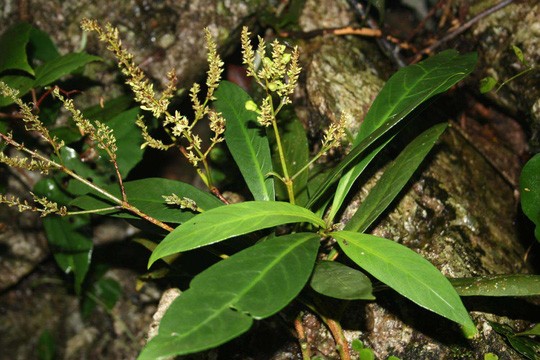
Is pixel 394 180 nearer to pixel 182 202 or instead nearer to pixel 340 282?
pixel 340 282

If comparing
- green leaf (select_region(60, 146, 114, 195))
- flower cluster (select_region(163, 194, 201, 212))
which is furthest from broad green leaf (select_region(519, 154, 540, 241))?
green leaf (select_region(60, 146, 114, 195))

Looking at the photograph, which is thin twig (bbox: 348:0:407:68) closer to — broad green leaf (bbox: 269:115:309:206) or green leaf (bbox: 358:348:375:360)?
broad green leaf (bbox: 269:115:309:206)

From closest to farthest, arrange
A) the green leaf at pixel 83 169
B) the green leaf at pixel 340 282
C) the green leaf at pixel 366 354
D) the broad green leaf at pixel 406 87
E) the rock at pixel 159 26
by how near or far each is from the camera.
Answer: the green leaf at pixel 340 282, the green leaf at pixel 366 354, the broad green leaf at pixel 406 87, the green leaf at pixel 83 169, the rock at pixel 159 26

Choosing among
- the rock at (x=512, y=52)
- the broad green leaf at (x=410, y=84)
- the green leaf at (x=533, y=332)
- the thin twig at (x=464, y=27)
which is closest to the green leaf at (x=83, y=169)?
the broad green leaf at (x=410, y=84)

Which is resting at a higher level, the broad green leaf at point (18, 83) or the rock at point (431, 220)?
the broad green leaf at point (18, 83)

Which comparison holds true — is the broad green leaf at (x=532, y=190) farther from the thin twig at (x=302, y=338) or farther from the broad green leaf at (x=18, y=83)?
the broad green leaf at (x=18, y=83)

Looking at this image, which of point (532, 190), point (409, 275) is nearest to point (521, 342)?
point (532, 190)
